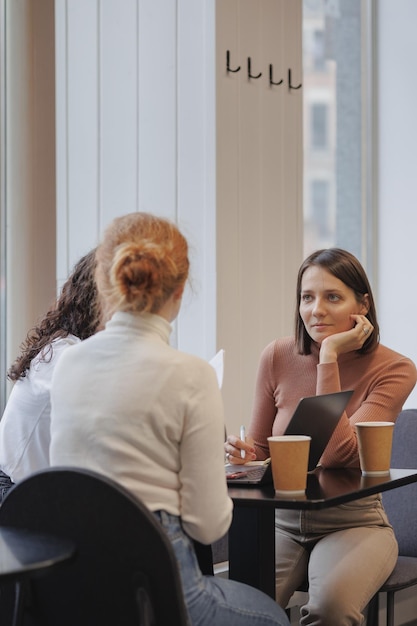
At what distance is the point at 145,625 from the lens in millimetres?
1401

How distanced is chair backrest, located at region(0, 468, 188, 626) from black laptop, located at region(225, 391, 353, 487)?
0.57m

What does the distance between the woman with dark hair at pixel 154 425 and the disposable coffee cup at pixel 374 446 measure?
56 centimetres

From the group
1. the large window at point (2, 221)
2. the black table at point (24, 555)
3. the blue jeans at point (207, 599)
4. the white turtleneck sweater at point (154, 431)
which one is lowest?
the blue jeans at point (207, 599)

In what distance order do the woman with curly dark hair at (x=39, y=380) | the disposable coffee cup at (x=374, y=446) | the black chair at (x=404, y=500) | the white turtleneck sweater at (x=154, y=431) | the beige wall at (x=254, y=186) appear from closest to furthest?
1. the white turtleneck sweater at (x=154, y=431)
2. the disposable coffee cup at (x=374, y=446)
3. the woman with curly dark hair at (x=39, y=380)
4. the black chair at (x=404, y=500)
5. the beige wall at (x=254, y=186)

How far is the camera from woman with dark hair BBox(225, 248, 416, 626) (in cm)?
216

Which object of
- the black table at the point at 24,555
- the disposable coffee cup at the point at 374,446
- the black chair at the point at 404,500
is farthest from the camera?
the black chair at the point at 404,500

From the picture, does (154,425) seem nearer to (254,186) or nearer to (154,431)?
(154,431)

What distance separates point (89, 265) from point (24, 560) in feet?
3.53

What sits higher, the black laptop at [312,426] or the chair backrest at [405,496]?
the black laptop at [312,426]

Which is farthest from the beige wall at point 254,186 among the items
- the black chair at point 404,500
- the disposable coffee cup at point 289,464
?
the disposable coffee cup at point 289,464

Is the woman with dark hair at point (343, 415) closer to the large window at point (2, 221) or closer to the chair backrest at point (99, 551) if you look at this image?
the chair backrest at point (99, 551)

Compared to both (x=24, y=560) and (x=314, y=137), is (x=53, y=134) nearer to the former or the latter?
(x=314, y=137)

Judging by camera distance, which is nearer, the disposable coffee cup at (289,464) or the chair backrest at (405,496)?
the disposable coffee cup at (289,464)

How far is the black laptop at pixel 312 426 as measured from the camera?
192cm
